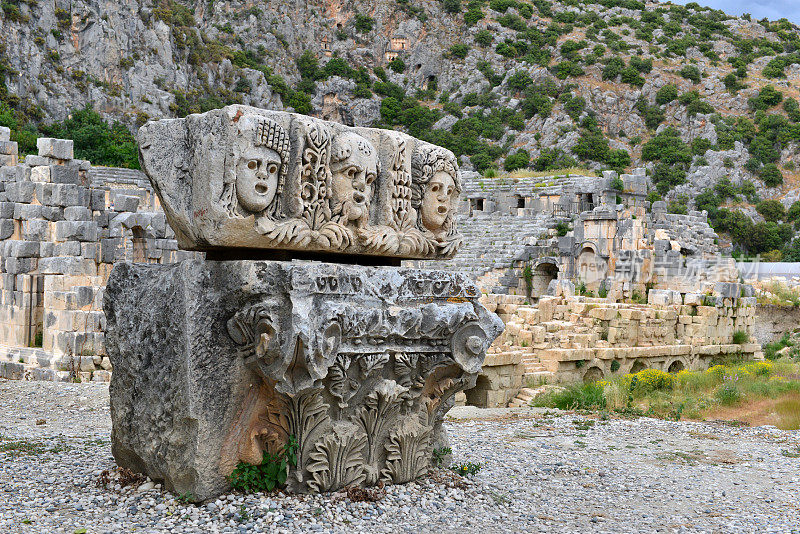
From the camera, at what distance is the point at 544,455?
7078 millimetres

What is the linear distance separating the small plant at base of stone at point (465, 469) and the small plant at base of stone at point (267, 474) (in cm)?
156

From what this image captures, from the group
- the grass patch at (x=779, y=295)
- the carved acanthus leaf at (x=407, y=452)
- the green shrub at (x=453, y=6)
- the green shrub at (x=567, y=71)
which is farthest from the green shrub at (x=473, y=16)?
the carved acanthus leaf at (x=407, y=452)

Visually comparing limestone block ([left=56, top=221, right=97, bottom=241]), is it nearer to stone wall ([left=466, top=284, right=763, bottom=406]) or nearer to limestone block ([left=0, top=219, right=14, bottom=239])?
limestone block ([left=0, top=219, right=14, bottom=239])

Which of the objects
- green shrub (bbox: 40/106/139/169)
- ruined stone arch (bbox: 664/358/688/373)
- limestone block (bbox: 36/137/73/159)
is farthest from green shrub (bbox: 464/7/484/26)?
limestone block (bbox: 36/137/73/159)

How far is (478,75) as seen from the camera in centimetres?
6350

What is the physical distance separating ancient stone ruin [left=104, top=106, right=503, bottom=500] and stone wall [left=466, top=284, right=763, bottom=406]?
696 cm

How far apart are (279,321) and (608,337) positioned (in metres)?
12.2

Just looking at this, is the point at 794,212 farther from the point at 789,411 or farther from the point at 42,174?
the point at 42,174

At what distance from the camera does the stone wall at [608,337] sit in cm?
1316

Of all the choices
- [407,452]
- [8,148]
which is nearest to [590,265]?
[8,148]

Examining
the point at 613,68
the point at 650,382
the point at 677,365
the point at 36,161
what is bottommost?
the point at 677,365

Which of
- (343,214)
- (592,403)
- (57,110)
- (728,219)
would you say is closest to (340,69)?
(57,110)

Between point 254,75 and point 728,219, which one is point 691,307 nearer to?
point 728,219

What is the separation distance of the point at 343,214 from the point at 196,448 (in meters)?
1.74
